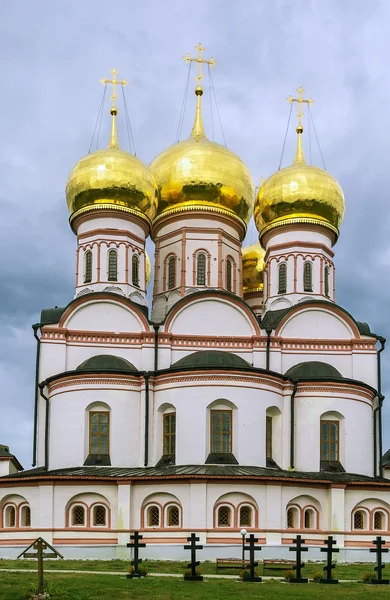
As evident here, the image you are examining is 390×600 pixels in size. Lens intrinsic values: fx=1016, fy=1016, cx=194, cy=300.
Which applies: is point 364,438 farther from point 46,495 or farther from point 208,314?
point 46,495

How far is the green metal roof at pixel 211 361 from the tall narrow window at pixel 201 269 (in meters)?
4.10

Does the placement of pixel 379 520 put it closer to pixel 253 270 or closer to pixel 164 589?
pixel 164 589

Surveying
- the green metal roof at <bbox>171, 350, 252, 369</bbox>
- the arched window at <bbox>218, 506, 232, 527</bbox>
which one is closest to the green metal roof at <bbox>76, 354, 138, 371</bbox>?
the green metal roof at <bbox>171, 350, 252, 369</bbox>

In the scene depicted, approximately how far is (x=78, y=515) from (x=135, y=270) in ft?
27.5

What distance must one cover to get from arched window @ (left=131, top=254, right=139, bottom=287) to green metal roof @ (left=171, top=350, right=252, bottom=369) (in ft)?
12.9

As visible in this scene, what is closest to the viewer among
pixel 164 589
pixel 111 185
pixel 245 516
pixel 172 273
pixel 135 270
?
pixel 164 589

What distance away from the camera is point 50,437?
88.5 ft

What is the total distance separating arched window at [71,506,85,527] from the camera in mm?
24938

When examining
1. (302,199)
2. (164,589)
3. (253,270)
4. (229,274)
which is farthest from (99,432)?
(253,270)

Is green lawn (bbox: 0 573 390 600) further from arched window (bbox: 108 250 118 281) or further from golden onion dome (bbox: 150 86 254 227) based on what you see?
golden onion dome (bbox: 150 86 254 227)

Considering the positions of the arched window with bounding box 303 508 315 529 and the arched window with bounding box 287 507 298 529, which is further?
the arched window with bounding box 303 508 315 529

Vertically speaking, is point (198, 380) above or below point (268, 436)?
above

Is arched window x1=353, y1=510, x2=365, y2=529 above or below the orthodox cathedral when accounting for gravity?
below

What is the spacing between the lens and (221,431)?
85.7ft
